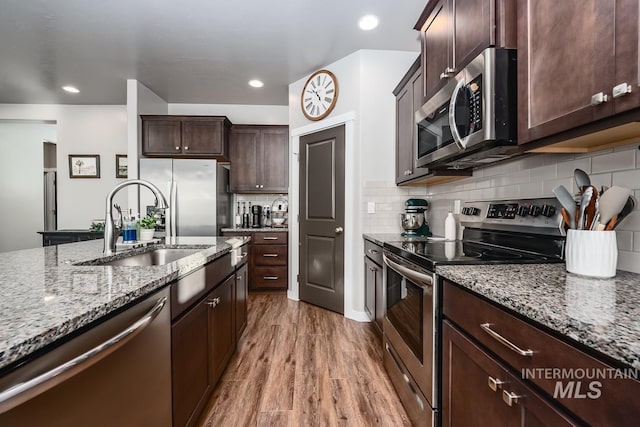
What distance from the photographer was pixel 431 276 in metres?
1.23

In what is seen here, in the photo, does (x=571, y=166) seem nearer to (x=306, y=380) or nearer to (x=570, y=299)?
(x=570, y=299)

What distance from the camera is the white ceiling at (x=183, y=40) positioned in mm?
2404

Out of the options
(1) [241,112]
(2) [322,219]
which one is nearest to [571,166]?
(2) [322,219]

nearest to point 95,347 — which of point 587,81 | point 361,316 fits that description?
point 587,81

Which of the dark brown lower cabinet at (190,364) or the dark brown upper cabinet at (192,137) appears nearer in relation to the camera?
the dark brown lower cabinet at (190,364)

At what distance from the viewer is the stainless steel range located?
1.22 m

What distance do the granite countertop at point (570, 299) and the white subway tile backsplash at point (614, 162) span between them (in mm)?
388

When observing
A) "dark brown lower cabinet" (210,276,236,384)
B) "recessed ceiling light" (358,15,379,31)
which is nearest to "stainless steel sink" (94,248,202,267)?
"dark brown lower cabinet" (210,276,236,384)

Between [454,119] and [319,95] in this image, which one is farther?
[319,95]

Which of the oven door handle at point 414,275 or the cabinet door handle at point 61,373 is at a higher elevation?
the oven door handle at point 414,275

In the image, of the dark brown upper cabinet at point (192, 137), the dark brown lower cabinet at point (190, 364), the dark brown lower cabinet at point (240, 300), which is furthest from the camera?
the dark brown upper cabinet at point (192, 137)

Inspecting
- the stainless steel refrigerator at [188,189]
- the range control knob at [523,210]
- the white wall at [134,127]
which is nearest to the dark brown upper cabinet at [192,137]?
the white wall at [134,127]

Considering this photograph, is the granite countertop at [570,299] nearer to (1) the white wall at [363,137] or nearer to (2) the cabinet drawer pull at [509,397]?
(2) the cabinet drawer pull at [509,397]

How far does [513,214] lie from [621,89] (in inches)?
36.9
